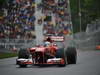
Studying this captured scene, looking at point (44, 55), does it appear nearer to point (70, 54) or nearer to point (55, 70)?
point (55, 70)

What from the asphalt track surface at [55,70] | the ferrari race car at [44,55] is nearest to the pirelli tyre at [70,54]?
the ferrari race car at [44,55]

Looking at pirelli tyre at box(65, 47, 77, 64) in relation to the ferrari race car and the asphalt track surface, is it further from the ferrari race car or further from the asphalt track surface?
the asphalt track surface

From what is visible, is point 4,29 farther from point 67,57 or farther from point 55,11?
point 67,57

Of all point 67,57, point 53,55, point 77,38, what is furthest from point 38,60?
point 77,38

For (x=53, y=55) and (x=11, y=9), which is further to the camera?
(x=11, y=9)

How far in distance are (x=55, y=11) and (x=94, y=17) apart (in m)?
20.5

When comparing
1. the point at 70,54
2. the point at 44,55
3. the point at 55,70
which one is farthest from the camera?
the point at 70,54

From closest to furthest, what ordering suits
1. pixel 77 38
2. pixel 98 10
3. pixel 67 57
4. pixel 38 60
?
pixel 38 60, pixel 67 57, pixel 77 38, pixel 98 10

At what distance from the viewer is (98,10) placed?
66562 mm

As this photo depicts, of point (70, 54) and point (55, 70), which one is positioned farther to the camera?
point (70, 54)

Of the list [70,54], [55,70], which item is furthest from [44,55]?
[70,54]

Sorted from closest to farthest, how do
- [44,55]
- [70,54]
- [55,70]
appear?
1. [55,70]
2. [44,55]
3. [70,54]

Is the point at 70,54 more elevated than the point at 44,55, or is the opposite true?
the point at 44,55

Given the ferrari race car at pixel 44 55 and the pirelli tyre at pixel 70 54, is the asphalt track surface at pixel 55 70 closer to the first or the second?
the ferrari race car at pixel 44 55
